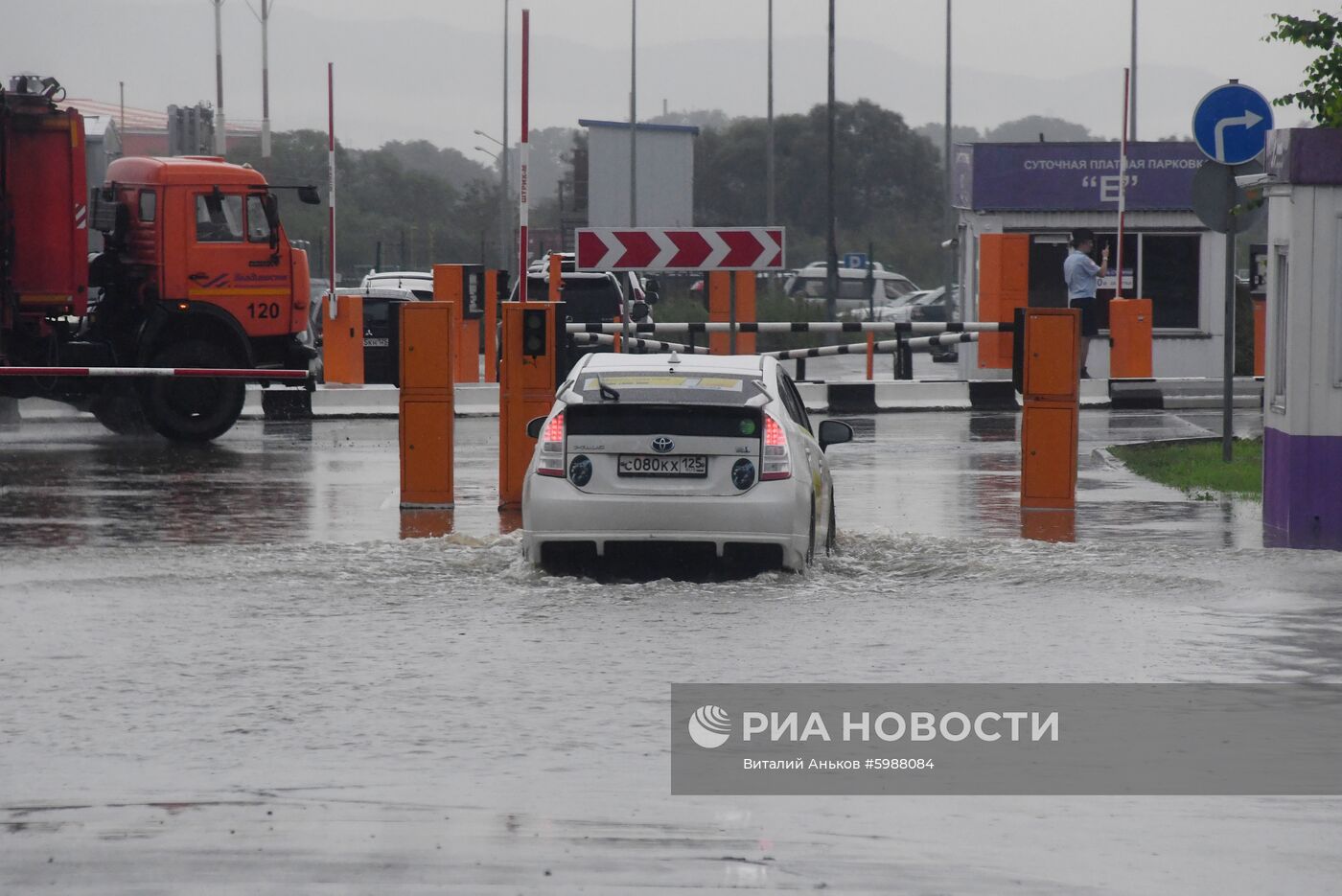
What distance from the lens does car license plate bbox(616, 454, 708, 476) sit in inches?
462

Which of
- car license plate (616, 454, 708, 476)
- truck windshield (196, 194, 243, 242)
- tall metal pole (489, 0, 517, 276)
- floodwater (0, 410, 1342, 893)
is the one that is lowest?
floodwater (0, 410, 1342, 893)

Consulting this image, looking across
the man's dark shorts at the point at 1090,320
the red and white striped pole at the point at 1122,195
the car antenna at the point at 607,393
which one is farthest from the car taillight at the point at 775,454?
the man's dark shorts at the point at 1090,320

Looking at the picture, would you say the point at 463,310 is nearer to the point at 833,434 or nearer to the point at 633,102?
the point at 833,434

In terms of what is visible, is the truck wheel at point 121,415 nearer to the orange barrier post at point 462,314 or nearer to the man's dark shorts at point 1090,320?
the orange barrier post at point 462,314

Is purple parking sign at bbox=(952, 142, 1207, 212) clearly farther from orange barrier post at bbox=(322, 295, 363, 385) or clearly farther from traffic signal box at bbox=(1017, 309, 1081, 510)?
traffic signal box at bbox=(1017, 309, 1081, 510)

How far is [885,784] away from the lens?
7387 mm

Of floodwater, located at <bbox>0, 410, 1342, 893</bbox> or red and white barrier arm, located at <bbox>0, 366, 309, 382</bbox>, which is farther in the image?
red and white barrier arm, located at <bbox>0, 366, 309, 382</bbox>

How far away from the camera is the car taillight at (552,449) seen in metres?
11.8

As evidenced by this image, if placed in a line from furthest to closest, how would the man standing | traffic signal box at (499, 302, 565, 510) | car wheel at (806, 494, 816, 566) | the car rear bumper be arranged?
the man standing → traffic signal box at (499, 302, 565, 510) → car wheel at (806, 494, 816, 566) → the car rear bumper

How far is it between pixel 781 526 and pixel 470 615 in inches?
67.4

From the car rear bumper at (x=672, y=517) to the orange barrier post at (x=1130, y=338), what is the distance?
17556 mm

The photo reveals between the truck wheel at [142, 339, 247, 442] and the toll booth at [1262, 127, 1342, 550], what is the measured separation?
1143cm

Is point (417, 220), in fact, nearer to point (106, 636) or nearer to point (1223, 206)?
point (1223, 206)

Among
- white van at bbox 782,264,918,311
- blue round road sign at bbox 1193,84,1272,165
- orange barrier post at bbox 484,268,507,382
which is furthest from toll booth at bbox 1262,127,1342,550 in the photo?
white van at bbox 782,264,918,311
